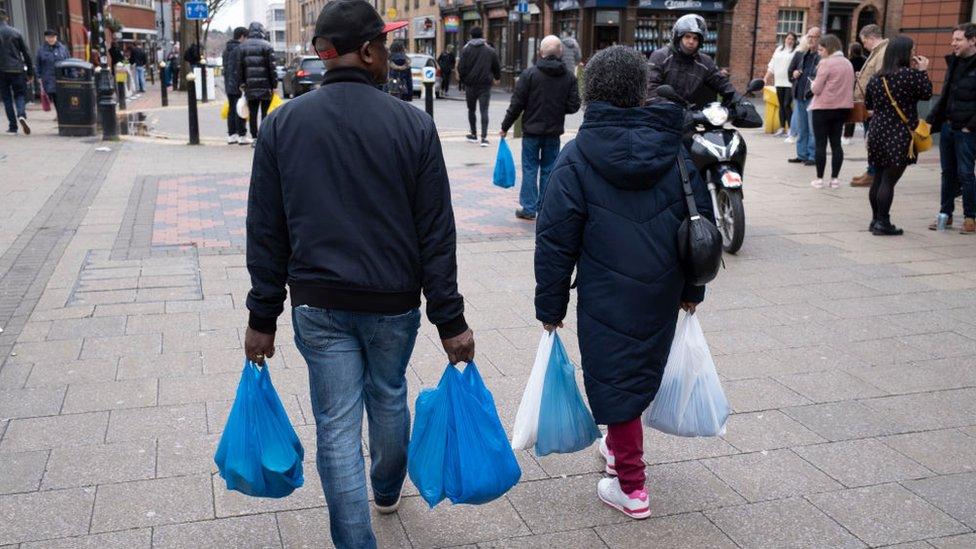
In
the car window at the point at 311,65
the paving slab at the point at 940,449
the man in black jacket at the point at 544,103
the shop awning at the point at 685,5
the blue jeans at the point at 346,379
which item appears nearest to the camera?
the blue jeans at the point at 346,379

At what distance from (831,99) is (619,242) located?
8.34 m

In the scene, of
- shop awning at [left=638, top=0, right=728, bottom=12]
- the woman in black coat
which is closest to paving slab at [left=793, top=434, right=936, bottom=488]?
the woman in black coat

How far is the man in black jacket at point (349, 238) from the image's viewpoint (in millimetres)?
2656

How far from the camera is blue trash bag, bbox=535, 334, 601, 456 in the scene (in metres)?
3.36

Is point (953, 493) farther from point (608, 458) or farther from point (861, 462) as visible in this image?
point (608, 458)

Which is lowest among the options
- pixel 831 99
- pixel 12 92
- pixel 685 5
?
pixel 12 92

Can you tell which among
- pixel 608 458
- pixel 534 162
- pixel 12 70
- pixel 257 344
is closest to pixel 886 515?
pixel 608 458

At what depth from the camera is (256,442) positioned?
2.91 meters

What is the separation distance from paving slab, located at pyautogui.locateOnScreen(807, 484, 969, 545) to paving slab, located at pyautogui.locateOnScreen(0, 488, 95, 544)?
2.64m

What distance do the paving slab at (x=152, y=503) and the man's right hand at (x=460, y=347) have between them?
1.18m

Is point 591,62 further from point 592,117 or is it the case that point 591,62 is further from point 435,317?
point 435,317

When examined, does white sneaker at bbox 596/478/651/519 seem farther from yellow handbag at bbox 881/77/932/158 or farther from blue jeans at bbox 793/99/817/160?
blue jeans at bbox 793/99/817/160

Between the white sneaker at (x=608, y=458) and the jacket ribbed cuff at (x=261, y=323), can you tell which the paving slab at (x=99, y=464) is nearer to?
the jacket ribbed cuff at (x=261, y=323)

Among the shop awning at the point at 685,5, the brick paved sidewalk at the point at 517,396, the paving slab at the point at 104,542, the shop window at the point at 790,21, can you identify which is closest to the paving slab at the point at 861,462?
the brick paved sidewalk at the point at 517,396
